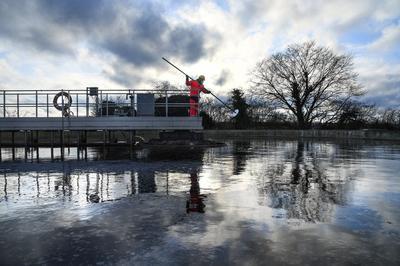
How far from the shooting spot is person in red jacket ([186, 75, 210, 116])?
21094mm

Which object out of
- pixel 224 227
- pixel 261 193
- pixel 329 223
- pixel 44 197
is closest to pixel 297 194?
pixel 261 193

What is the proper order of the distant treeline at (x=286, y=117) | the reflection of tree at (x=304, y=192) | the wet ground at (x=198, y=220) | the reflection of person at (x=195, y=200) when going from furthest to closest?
the distant treeline at (x=286, y=117)
the reflection of person at (x=195, y=200)
the reflection of tree at (x=304, y=192)
the wet ground at (x=198, y=220)

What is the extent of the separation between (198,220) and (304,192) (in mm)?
2849

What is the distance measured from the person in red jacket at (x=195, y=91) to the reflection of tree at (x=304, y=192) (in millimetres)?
11021

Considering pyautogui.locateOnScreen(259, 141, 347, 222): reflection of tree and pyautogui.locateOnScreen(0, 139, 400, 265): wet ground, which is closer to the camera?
pyautogui.locateOnScreen(0, 139, 400, 265): wet ground

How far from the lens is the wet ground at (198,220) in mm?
3934

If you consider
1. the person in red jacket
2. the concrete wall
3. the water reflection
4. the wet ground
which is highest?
the person in red jacket

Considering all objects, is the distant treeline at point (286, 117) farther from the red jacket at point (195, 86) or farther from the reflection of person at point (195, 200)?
the reflection of person at point (195, 200)

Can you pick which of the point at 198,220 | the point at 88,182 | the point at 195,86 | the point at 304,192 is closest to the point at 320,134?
the point at 195,86

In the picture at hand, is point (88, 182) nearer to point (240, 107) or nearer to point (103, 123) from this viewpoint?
point (103, 123)

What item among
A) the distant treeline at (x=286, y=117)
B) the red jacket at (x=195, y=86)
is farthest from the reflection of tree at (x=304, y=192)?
the distant treeline at (x=286, y=117)

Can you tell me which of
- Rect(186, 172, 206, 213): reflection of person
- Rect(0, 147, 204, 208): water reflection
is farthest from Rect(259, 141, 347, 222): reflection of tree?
Rect(0, 147, 204, 208): water reflection

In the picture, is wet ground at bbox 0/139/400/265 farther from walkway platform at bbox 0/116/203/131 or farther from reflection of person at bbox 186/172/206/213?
walkway platform at bbox 0/116/203/131

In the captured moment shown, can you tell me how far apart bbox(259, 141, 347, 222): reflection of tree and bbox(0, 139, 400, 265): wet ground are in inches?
0.7
